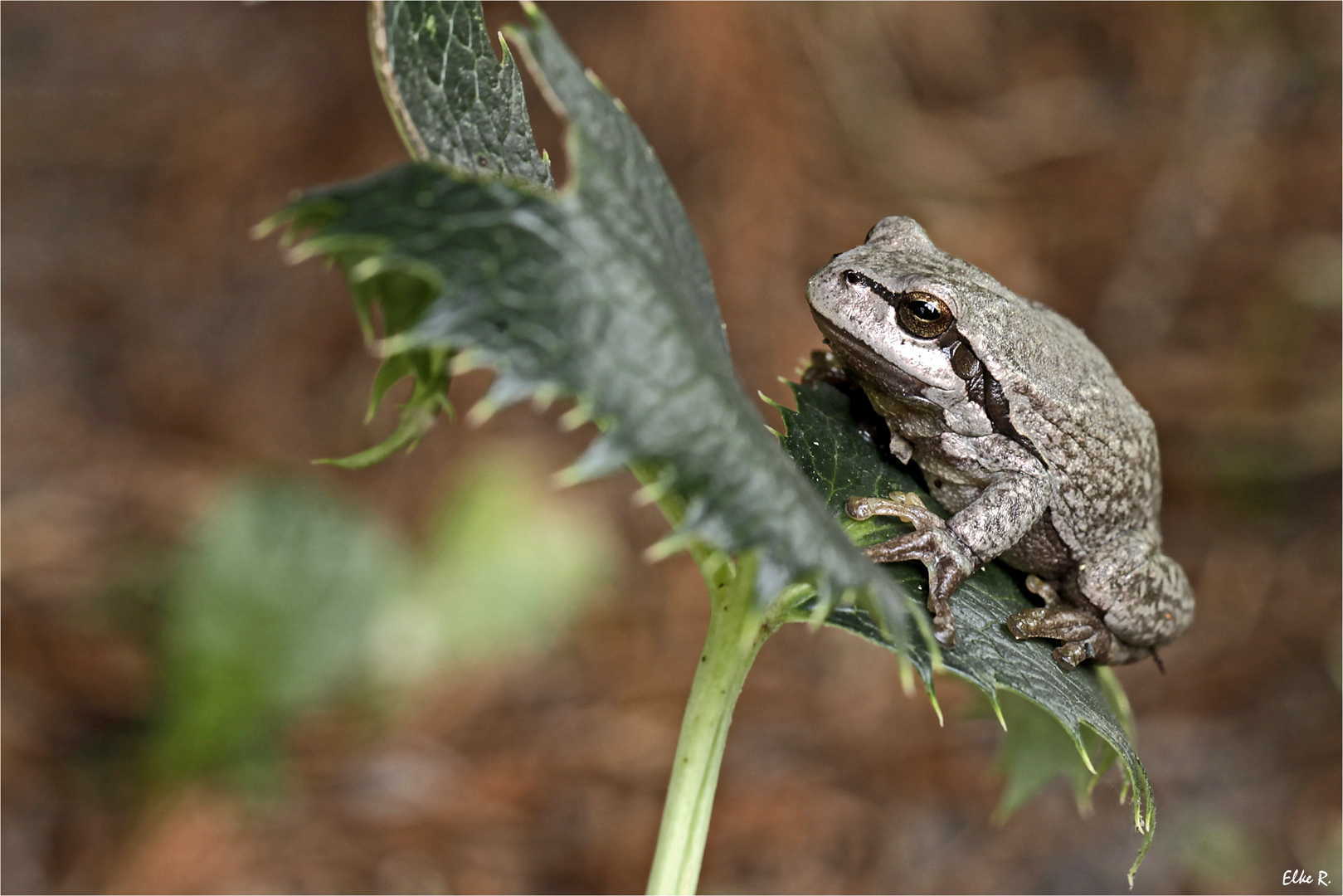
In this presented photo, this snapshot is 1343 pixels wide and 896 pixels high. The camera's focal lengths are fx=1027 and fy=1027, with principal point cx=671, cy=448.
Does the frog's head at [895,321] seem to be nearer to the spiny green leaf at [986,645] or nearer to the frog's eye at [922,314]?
the frog's eye at [922,314]

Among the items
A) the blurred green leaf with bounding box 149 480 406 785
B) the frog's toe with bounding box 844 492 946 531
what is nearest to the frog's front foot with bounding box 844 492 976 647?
the frog's toe with bounding box 844 492 946 531

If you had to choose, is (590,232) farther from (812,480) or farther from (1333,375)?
(1333,375)

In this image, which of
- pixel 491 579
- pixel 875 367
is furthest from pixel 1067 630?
pixel 491 579

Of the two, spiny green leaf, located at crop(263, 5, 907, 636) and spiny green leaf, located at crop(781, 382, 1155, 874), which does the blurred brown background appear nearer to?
spiny green leaf, located at crop(781, 382, 1155, 874)

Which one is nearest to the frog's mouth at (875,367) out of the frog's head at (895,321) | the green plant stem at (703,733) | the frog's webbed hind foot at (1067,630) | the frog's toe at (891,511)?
the frog's head at (895,321)

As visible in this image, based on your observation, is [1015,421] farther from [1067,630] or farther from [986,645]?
[986,645]
